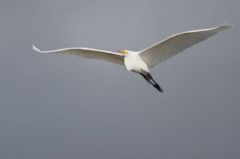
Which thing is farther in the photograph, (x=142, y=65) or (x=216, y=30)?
(x=142, y=65)

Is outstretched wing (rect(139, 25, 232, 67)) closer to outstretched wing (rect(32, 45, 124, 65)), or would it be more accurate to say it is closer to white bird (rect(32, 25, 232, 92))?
white bird (rect(32, 25, 232, 92))

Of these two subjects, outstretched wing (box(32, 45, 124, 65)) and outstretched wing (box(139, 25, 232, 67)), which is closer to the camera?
outstretched wing (box(139, 25, 232, 67))

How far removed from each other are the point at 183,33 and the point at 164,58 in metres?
2.41

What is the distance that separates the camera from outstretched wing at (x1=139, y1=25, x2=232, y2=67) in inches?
1783

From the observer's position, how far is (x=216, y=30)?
4431cm

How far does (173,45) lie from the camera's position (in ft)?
154

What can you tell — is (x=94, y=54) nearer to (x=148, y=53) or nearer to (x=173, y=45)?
(x=148, y=53)

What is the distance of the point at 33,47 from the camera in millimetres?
49781

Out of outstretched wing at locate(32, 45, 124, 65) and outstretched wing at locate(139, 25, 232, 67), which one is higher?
outstretched wing at locate(32, 45, 124, 65)

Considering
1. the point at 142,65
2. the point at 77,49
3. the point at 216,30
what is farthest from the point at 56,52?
the point at 216,30

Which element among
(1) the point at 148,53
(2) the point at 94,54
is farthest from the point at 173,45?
(2) the point at 94,54

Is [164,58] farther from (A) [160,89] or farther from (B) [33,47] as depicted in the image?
(B) [33,47]

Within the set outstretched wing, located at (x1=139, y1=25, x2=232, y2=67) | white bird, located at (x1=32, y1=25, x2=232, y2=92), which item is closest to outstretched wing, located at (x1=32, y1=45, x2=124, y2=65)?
white bird, located at (x1=32, y1=25, x2=232, y2=92)

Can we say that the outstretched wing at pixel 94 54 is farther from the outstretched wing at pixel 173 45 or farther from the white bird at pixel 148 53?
the outstretched wing at pixel 173 45
